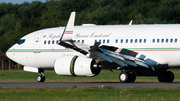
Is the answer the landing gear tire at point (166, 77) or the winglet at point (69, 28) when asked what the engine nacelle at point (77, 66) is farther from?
the landing gear tire at point (166, 77)

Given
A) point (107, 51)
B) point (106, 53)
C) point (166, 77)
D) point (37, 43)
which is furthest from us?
point (37, 43)

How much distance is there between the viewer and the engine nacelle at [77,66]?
77.7 ft

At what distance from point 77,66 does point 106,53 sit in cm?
196

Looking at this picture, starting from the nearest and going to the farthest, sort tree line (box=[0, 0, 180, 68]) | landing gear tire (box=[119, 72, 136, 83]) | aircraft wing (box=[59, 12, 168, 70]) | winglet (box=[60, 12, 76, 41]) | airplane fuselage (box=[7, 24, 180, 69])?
1. winglet (box=[60, 12, 76, 41])
2. aircraft wing (box=[59, 12, 168, 70])
3. airplane fuselage (box=[7, 24, 180, 69])
4. landing gear tire (box=[119, 72, 136, 83])
5. tree line (box=[0, 0, 180, 68])

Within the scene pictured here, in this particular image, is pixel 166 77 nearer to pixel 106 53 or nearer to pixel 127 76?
pixel 127 76

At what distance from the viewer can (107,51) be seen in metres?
24.4

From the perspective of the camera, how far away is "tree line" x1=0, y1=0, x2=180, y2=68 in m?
77.7

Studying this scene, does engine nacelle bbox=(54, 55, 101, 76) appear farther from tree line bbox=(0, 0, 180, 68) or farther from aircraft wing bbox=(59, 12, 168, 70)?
tree line bbox=(0, 0, 180, 68)

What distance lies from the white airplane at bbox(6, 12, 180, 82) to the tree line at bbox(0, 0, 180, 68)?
4145 cm

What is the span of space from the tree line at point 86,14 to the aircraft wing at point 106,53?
43.8m

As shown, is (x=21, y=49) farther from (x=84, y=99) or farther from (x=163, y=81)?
(x=84, y=99)

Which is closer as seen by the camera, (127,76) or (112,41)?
(127,76)

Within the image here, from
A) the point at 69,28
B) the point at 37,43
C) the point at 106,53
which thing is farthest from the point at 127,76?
the point at 37,43

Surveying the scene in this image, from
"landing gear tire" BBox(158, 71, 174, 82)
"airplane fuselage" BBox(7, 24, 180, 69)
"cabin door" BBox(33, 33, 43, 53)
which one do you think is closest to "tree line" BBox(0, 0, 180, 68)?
"airplane fuselage" BBox(7, 24, 180, 69)
